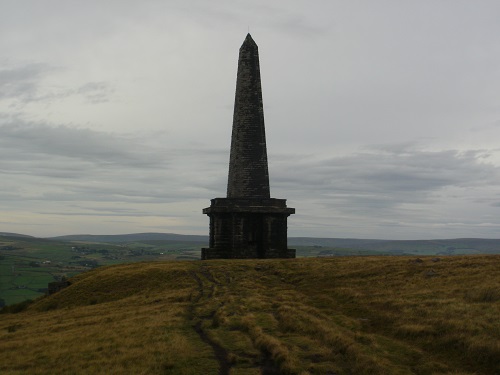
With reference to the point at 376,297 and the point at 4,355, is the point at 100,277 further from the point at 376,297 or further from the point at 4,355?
the point at 376,297

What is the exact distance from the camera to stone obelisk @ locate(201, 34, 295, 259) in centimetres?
3791

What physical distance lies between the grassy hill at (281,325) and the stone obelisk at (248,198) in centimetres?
824

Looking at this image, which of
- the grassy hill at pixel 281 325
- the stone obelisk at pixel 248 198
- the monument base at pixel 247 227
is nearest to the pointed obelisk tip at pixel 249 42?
the stone obelisk at pixel 248 198

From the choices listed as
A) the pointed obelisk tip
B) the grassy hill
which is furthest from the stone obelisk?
the grassy hill

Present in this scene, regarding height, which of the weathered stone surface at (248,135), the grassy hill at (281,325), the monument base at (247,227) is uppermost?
the weathered stone surface at (248,135)

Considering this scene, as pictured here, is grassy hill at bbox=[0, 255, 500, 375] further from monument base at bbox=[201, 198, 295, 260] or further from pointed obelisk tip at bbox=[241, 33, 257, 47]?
pointed obelisk tip at bbox=[241, 33, 257, 47]

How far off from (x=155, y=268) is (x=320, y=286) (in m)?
12.2

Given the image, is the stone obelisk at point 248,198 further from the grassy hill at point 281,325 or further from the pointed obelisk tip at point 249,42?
the grassy hill at point 281,325

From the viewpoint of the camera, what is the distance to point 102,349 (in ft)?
51.7

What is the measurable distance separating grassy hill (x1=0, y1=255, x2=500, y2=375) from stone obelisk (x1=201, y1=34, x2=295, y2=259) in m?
8.24

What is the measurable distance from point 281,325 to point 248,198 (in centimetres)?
2098

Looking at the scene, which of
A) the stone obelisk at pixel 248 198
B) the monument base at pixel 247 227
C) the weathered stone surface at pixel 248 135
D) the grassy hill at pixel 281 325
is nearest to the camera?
the grassy hill at pixel 281 325

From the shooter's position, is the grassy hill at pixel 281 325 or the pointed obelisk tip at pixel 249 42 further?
the pointed obelisk tip at pixel 249 42

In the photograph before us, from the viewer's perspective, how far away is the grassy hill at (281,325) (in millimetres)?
13141
